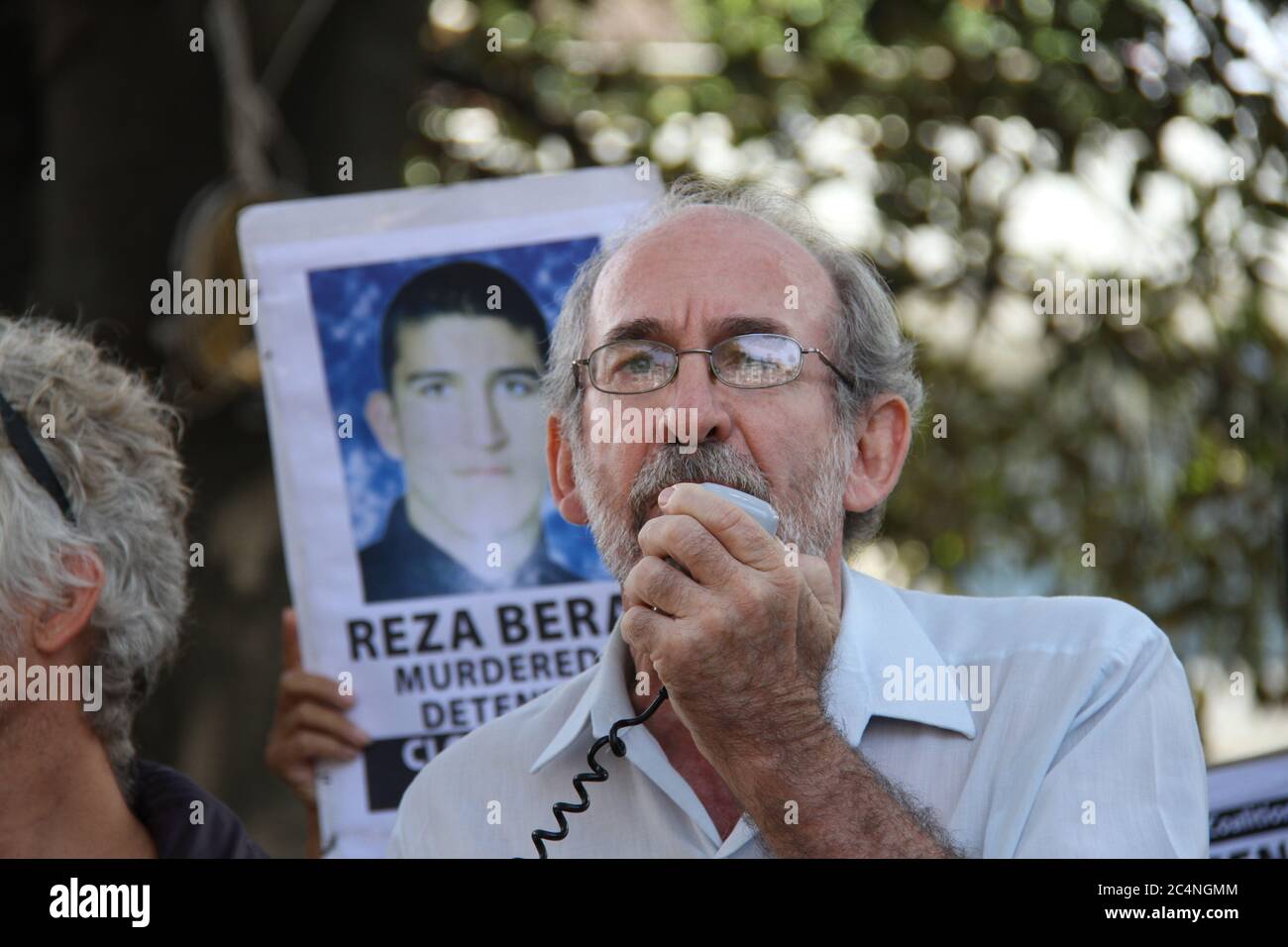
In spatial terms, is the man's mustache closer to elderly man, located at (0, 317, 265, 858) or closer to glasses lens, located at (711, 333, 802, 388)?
glasses lens, located at (711, 333, 802, 388)

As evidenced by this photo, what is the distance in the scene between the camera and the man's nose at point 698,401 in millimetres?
2119

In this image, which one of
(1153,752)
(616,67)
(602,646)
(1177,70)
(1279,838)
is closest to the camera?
(1153,752)

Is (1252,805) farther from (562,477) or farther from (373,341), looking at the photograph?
(373,341)

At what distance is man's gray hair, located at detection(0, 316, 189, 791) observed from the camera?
2.51 meters

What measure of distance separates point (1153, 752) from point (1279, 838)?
1.79 feet

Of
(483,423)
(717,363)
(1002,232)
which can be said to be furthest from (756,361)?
(1002,232)

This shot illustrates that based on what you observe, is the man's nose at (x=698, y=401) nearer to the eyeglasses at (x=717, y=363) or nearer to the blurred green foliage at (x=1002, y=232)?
the eyeglasses at (x=717, y=363)

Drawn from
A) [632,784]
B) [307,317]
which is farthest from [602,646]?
[307,317]

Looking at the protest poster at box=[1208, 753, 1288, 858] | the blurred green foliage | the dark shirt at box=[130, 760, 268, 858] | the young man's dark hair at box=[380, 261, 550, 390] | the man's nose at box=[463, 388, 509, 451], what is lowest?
the protest poster at box=[1208, 753, 1288, 858]

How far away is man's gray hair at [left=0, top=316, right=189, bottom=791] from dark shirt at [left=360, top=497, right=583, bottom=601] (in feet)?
1.14

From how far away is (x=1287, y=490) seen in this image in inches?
218

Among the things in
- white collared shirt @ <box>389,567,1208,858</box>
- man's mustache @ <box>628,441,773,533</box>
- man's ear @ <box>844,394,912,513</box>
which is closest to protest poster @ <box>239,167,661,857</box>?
white collared shirt @ <box>389,567,1208,858</box>
